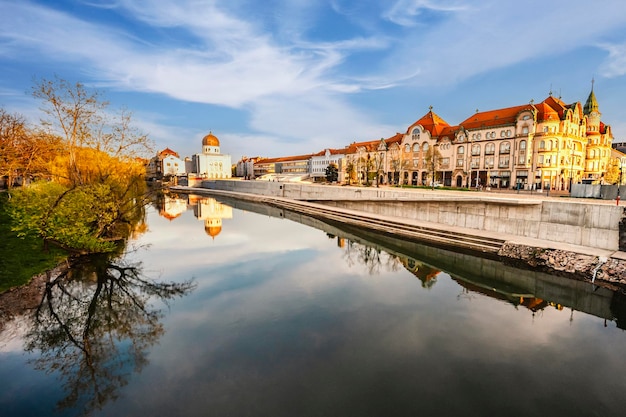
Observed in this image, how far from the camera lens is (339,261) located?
21828 mm

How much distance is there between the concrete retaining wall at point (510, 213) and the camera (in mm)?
20172

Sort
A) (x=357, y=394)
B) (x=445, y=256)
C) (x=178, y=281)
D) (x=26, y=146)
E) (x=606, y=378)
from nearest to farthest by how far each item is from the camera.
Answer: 1. (x=357, y=394)
2. (x=606, y=378)
3. (x=178, y=281)
4. (x=445, y=256)
5. (x=26, y=146)

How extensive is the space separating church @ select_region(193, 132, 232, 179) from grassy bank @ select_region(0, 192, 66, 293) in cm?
10266

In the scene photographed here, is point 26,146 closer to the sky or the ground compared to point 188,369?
closer to the sky

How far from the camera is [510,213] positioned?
2484 centimetres

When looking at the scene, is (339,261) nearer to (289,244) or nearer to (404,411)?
(289,244)

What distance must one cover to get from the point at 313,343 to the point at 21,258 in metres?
17.6

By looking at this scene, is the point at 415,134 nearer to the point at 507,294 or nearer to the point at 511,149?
the point at 511,149

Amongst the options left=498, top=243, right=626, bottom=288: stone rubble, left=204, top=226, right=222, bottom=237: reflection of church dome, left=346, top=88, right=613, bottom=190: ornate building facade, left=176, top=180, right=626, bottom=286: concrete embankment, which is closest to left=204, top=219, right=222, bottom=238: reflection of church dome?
left=204, top=226, right=222, bottom=237: reflection of church dome

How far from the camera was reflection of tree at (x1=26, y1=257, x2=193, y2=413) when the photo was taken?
29.3 ft

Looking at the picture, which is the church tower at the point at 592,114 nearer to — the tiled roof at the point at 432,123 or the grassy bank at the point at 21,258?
the tiled roof at the point at 432,123

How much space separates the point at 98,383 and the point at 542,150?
61.6m

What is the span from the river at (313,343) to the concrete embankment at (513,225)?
2258mm

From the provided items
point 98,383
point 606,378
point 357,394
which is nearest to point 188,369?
point 98,383
